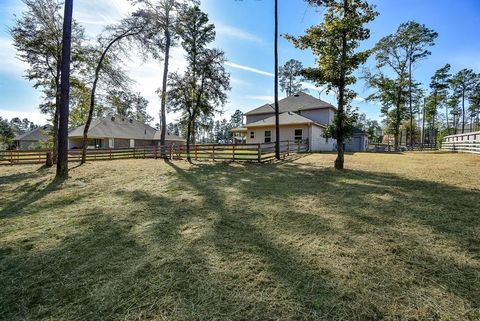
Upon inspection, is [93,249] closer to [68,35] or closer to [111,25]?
[68,35]

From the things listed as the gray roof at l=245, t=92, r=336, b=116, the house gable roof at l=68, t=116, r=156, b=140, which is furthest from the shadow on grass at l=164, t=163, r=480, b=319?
the house gable roof at l=68, t=116, r=156, b=140

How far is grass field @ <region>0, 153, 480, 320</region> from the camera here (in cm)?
222

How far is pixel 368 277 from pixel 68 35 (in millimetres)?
11796

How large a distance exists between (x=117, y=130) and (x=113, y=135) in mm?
1712

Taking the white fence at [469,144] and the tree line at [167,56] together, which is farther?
the white fence at [469,144]

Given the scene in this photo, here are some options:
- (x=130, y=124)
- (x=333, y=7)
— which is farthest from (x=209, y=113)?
(x=130, y=124)

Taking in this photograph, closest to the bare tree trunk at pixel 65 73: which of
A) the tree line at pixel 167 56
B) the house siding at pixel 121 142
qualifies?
the tree line at pixel 167 56

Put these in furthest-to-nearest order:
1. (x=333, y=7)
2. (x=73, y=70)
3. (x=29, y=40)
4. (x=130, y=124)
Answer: (x=130, y=124), (x=73, y=70), (x=29, y=40), (x=333, y=7)

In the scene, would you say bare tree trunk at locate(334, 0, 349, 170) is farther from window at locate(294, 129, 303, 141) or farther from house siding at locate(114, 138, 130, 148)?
house siding at locate(114, 138, 130, 148)

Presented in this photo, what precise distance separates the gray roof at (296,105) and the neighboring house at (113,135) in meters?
12.8

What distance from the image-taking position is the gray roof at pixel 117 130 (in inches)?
1206

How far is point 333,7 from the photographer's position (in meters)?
9.84

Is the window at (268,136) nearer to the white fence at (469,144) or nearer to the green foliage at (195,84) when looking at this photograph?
the green foliage at (195,84)

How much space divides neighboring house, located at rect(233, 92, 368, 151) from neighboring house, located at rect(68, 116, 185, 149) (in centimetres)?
1287
